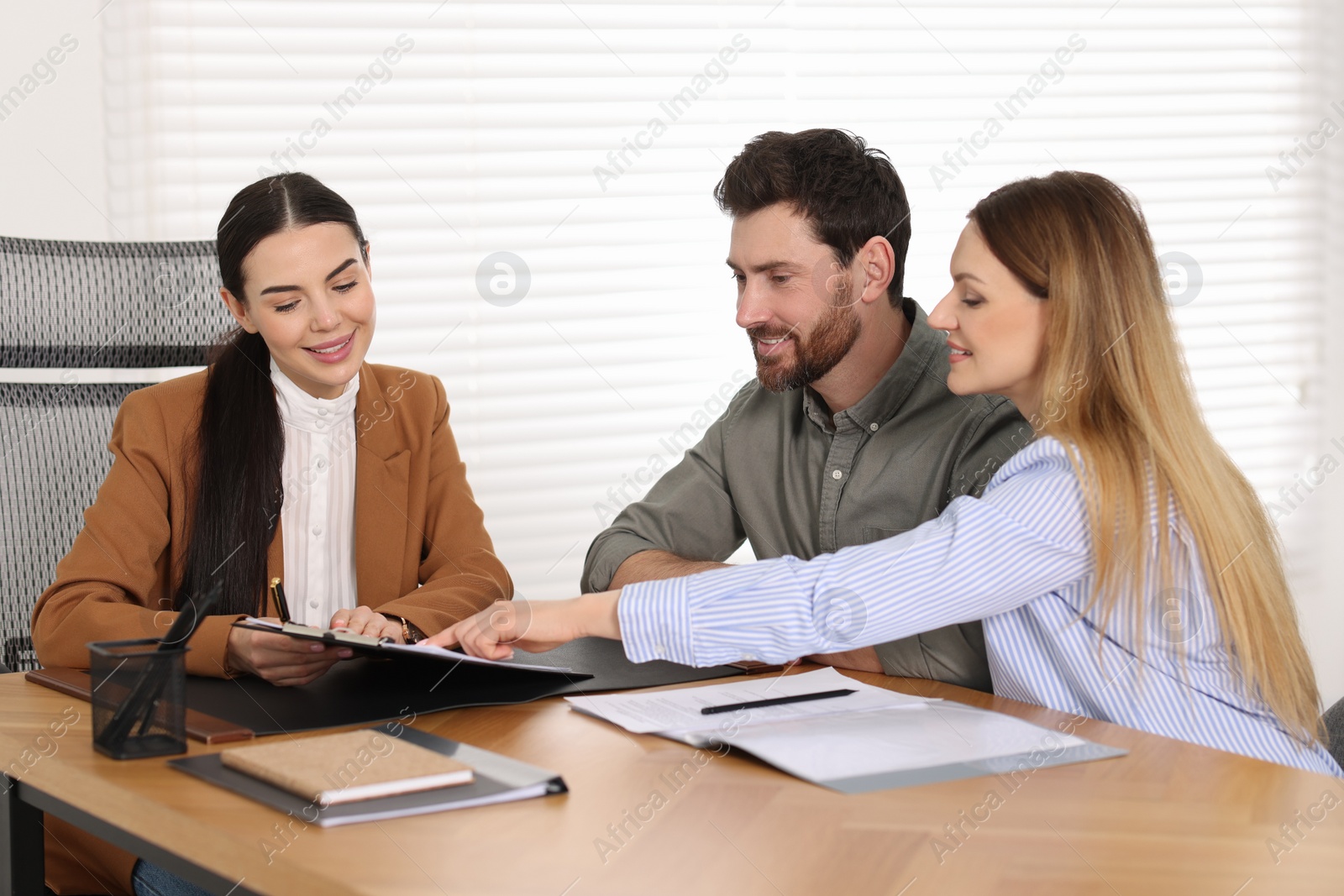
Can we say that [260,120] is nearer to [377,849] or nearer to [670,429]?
[670,429]

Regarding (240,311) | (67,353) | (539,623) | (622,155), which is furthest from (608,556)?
(622,155)

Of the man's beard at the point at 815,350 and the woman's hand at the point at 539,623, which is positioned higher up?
the man's beard at the point at 815,350

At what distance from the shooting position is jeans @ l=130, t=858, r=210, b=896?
1267 millimetres

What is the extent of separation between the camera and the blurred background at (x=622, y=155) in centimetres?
268

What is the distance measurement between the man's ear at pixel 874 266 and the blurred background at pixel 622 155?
1140 millimetres

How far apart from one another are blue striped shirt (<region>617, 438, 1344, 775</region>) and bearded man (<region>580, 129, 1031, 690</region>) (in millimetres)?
402

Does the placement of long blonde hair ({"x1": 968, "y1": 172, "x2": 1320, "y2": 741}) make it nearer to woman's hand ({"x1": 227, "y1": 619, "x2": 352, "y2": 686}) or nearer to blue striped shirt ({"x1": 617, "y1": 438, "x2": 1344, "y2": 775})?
blue striped shirt ({"x1": 617, "y1": 438, "x2": 1344, "y2": 775})

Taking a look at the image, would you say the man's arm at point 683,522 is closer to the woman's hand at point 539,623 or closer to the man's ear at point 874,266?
the man's ear at point 874,266

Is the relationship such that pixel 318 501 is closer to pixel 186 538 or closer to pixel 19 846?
pixel 186 538

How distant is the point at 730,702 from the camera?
4.32 feet

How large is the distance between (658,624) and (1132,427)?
545 mm

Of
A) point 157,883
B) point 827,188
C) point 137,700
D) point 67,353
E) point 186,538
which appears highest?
point 827,188

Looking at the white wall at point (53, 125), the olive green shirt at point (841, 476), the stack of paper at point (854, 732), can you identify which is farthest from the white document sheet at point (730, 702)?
the white wall at point (53, 125)

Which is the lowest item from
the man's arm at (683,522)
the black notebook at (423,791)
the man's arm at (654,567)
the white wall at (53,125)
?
the black notebook at (423,791)
